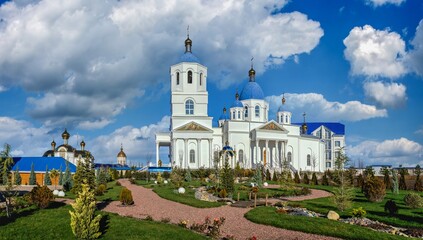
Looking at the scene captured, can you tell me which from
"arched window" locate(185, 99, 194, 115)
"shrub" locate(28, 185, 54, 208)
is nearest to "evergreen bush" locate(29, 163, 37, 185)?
"arched window" locate(185, 99, 194, 115)

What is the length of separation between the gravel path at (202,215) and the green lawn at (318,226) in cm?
31

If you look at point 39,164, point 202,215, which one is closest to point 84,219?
point 202,215

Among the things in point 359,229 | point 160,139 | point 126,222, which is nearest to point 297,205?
point 359,229

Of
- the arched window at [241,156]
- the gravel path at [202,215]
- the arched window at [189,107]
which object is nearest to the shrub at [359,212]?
the gravel path at [202,215]

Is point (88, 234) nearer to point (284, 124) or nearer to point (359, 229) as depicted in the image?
point (359, 229)

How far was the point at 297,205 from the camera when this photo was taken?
21953 mm

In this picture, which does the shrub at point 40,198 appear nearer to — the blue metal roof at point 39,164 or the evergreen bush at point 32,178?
the evergreen bush at point 32,178

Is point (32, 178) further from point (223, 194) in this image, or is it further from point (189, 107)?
point (223, 194)

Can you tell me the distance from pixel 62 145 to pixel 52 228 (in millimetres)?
53783

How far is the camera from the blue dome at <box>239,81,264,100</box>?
66.0 metres

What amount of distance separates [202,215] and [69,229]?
6.32 metres

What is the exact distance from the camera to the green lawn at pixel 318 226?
44.8 feet

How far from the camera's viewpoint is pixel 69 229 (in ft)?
50.2

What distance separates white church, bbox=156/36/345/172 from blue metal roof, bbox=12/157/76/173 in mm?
15068
